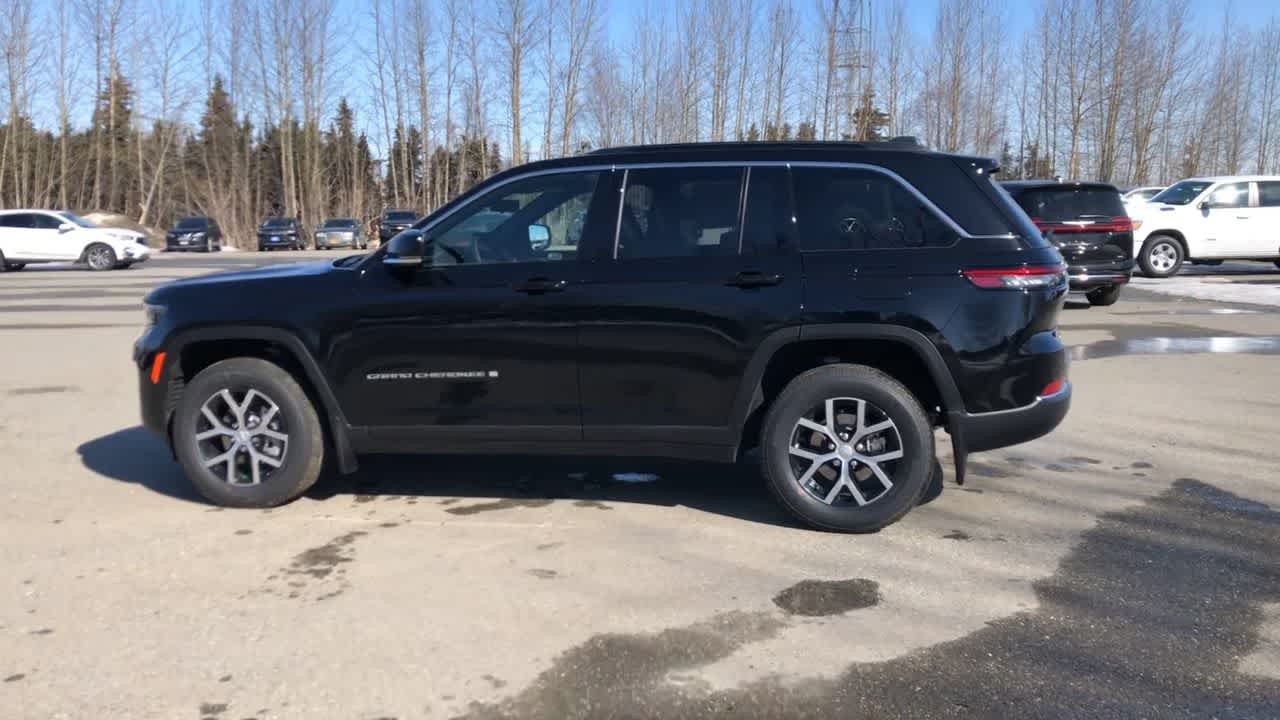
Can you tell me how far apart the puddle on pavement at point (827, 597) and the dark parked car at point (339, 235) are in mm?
44285

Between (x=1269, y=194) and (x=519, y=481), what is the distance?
65.4ft

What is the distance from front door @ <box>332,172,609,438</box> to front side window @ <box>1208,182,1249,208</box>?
63.2 feet

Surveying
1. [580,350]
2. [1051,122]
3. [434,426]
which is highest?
[1051,122]

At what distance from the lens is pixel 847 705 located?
342 centimetres

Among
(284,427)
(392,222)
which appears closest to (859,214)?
(284,427)

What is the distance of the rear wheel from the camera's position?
95.5ft

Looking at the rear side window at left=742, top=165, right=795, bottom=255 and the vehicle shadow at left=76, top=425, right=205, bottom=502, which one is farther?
the vehicle shadow at left=76, top=425, right=205, bottom=502

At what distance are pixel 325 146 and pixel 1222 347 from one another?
5918 cm

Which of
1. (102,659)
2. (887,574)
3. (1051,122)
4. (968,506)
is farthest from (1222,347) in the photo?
(1051,122)

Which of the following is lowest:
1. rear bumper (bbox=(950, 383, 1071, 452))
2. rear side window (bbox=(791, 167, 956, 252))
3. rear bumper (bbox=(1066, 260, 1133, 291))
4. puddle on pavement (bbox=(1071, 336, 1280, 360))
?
puddle on pavement (bbox=(1071, 336, 1280, 360))

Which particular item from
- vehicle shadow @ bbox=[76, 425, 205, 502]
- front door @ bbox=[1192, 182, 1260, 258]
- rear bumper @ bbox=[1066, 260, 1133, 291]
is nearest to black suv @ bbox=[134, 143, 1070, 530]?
vehicle shadow @ bbox=[76, 425, 205, 502]

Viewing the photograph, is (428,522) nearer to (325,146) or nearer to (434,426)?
(434,426)

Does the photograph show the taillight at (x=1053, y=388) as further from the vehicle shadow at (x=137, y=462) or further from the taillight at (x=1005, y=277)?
the vehicle shadow at (x=137, y=462)

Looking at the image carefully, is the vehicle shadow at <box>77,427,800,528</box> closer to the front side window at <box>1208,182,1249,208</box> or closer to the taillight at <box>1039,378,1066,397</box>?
the taillight at <box>1039,378,1066,397</box>
